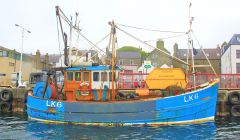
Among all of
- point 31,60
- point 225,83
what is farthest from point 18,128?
point 31,60

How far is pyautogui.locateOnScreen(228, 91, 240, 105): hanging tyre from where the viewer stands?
78.2 feet

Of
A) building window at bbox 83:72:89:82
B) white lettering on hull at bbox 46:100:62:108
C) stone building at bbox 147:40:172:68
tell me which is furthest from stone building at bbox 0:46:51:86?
building window at bbox 83:72:89:82

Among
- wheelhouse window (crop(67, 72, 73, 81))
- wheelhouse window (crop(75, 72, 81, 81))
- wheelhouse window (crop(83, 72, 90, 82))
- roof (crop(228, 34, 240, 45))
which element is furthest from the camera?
roof (crop(228, 34, 240, 45))

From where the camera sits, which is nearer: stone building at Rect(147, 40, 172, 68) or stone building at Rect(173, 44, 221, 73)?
stone building at Rect(173, 44, 221, 73)

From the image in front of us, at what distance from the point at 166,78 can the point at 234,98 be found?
23.3 ft

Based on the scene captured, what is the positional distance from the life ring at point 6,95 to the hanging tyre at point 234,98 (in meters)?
18.0

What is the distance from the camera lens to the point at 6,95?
27781 mm

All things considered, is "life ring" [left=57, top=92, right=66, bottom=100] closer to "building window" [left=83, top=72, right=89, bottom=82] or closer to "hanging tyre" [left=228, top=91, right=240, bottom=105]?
"building window" [left=83, top=72, right=89, bottom=82]

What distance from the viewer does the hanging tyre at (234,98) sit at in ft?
78.2

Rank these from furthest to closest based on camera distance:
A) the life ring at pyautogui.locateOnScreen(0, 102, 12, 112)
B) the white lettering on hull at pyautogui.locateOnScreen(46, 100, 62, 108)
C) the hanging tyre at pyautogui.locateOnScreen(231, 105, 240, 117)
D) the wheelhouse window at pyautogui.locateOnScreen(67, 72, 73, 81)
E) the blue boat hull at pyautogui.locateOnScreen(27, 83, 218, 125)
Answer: the life ring at pyautogui.locateOnScreen(0, 102, 12, 112) → the hanging tyre at pyautogui.locateOnScreen(231, 105, 240, 117) → the wheelhouse window at pyautogui.locateOnScreen(67, 72, 73, 81) → the white lettering on hull at pyautogui.locateOnScreen(46, 100, 62, 108) → the blue boat hull at pyautogui.locateOnScreen(27, 83, 218, 125)

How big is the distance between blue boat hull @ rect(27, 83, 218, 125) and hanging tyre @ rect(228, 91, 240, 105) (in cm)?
598

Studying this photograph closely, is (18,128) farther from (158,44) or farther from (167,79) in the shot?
(158,44)

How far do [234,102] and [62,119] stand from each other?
12952 mm

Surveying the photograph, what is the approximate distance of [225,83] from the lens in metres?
27.2
